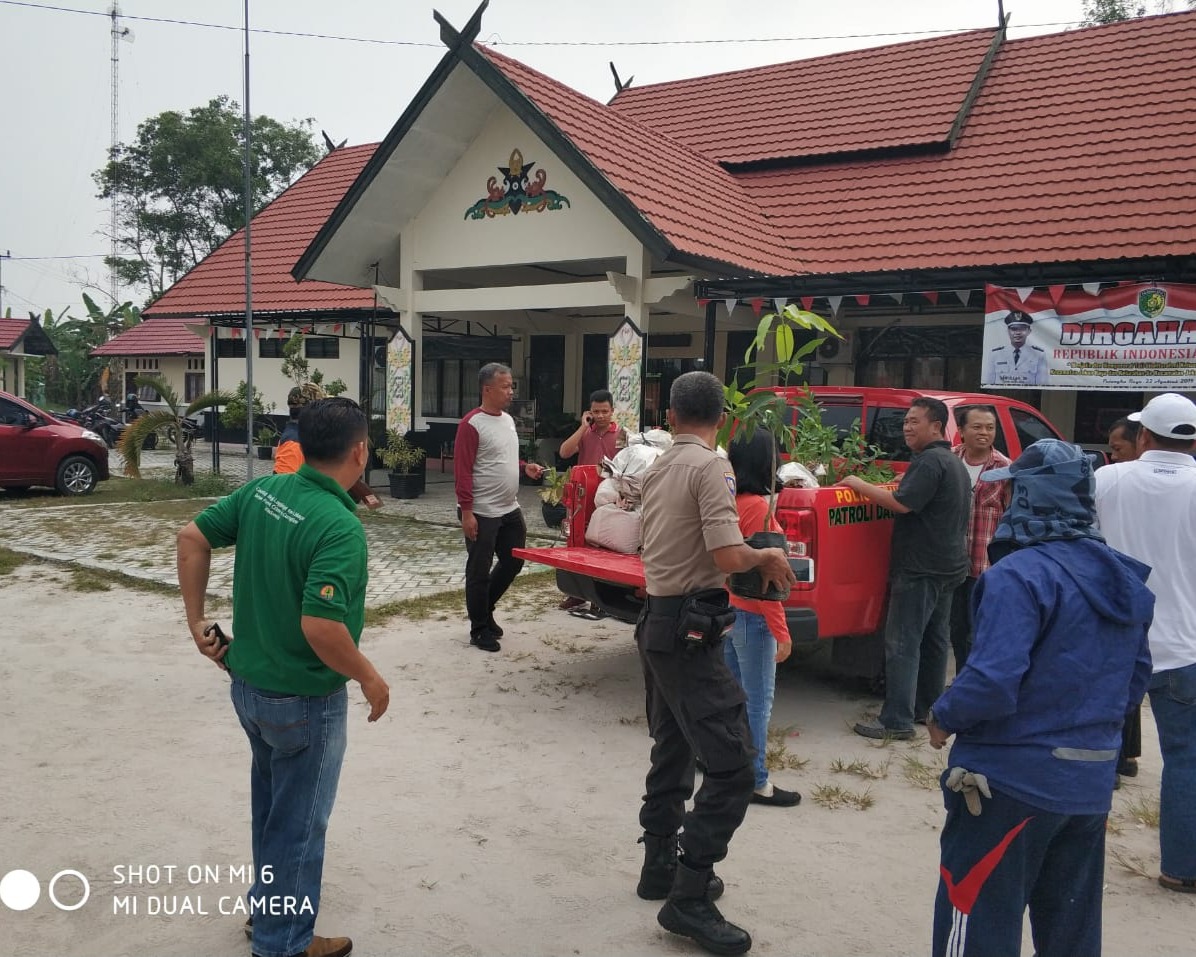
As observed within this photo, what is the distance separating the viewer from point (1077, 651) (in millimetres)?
2334

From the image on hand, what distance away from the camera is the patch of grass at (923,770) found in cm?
441

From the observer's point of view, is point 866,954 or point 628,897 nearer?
point 866,954

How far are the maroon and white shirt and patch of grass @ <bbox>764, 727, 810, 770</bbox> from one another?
2.49 metres

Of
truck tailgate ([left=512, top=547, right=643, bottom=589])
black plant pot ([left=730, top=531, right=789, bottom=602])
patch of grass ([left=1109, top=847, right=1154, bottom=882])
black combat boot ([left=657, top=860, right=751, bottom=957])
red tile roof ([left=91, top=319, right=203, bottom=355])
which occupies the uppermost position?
red tile roof ([left=91, top=319, right=203, bottom=355])

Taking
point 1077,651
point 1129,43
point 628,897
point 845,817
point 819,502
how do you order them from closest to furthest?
point 1077,651 → point 628,897 → point 845,817 → point 819,502 → point 1129,43

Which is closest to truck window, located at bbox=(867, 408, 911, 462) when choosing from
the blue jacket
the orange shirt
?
the orange shirt

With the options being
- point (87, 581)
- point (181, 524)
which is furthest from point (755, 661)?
point (181, 524)

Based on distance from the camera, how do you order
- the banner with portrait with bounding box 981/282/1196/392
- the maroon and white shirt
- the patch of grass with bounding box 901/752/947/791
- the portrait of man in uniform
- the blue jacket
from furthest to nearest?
the portrait of man in uniform < the banner with portrait with bounding box 981/282/1196/392 < the maroon and white shirt < the patch of grass with bounding box 901/752/947/791 < the blue jacket

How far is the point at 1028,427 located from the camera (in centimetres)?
719

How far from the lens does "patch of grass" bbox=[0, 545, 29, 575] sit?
28.8ft

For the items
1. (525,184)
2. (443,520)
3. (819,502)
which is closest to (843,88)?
(525,184)

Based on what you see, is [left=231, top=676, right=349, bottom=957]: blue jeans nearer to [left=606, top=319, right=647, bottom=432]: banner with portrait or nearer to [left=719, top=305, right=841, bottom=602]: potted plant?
[left=719, top=305, right=841, bottom=602]: potted plant

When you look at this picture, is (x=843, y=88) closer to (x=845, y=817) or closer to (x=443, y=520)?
(x=443, y=520)

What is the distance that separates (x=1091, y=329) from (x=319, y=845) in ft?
29.7
